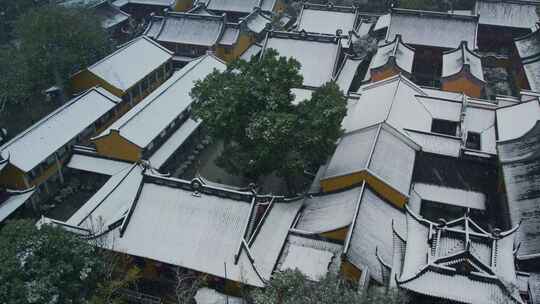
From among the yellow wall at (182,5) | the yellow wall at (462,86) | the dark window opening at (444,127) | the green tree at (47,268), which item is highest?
the yellow wall at (182,5)

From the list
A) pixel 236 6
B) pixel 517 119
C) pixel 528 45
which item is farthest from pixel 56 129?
pixel 528 45

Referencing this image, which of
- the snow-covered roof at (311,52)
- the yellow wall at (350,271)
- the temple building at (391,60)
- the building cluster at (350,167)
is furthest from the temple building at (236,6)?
the yellow wall at (350,271)

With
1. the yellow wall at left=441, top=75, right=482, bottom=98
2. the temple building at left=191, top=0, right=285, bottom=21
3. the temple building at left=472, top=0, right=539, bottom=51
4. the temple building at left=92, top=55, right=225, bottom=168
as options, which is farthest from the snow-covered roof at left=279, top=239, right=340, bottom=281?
the temple building at left=191, top=0, right=285, bottom=21

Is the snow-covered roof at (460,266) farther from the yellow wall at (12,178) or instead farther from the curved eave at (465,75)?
the yellow wall at (12,178)

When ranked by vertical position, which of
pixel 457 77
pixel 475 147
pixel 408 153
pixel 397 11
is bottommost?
pixel 408 153

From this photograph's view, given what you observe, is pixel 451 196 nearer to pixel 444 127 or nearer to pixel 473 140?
pixel 473 140

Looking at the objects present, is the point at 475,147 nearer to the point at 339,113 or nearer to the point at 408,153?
the point at 408,153

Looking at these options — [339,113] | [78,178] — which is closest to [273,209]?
[339,113]
